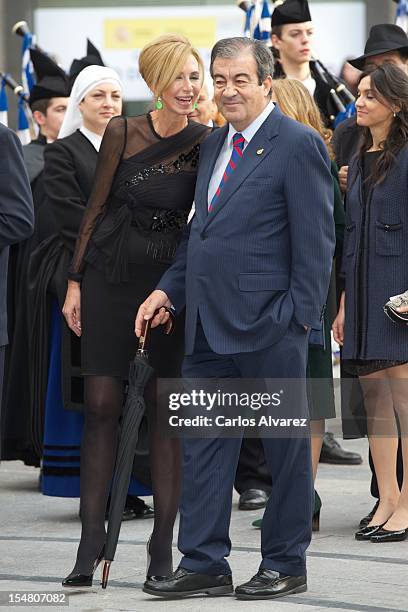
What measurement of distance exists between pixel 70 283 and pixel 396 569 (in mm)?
1666

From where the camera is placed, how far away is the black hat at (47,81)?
9.57m

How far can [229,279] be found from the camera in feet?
19.1

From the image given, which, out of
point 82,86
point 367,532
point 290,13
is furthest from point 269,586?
point 290,13

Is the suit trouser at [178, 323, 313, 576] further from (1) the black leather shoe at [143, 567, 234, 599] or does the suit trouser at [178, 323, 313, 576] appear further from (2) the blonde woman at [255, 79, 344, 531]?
(2) the blonde woman at [255, 79, 344, 531]

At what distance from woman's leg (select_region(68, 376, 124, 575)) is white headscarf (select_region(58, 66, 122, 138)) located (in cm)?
202

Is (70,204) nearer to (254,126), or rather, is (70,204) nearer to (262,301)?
(254,126)

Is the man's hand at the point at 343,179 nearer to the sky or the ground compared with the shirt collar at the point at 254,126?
nearer to the ground

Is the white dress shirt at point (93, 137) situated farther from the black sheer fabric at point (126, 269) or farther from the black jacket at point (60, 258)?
the black sheer fabric at point (126, 269)

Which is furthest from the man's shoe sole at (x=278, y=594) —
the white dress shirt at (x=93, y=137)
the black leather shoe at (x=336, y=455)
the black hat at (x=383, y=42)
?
the black leather shoe at (x=336, y=455)

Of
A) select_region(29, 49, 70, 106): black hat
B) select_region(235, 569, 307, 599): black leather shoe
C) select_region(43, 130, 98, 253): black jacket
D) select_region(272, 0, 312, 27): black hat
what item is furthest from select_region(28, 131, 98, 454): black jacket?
select_region(272, 0, 312, 27): black hat

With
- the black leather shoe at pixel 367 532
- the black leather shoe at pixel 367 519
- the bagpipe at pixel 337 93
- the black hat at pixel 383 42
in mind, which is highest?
the black hat at pixel 383 42

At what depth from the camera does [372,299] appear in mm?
7160

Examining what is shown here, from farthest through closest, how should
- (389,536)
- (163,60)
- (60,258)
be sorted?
(60,258) < (389,536) < (163,60)

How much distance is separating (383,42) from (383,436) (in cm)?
209
